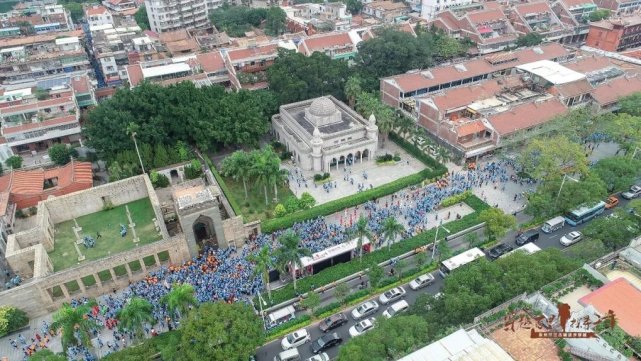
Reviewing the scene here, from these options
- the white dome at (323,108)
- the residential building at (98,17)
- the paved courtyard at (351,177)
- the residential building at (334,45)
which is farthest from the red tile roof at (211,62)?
the residential building at (98,17)

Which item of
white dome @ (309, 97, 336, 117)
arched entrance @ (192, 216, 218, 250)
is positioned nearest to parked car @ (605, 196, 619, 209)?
white dome @ (309, 97, 336, 117)

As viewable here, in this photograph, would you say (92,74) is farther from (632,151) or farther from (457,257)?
(632,151)

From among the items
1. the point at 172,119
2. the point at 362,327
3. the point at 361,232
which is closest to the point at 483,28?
the point at 172,119

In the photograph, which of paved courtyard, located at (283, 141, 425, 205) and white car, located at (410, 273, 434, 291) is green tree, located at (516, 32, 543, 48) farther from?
white car, located at (410, 273, 434, 291)

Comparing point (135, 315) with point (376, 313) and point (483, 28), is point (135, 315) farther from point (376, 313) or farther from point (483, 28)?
point (483, 28)

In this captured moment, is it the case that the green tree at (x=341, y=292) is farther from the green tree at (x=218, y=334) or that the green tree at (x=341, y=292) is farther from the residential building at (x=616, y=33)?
the residential building at (x=616, y=33)
